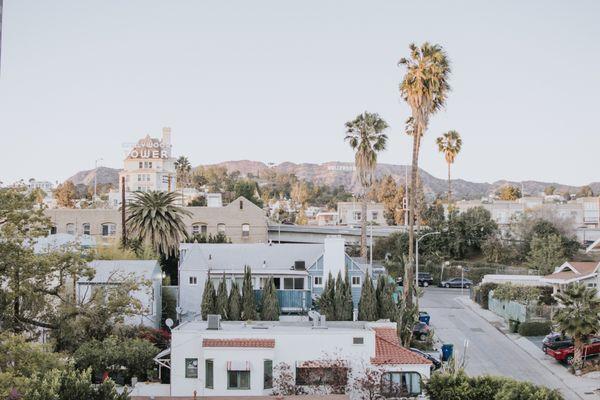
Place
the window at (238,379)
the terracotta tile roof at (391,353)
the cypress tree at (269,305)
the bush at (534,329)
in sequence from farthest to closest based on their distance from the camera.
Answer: the bush at (534,329)
the cypress tree at (269,305)
the terracotta tile roof at (391,353)
the window at (238,379)

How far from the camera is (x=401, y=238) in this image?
91.9 metres

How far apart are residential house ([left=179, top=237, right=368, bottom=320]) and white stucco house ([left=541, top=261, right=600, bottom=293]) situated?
624 inches

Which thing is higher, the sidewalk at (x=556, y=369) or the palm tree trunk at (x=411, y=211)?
the palm tree trunk at (x=411, y=211)

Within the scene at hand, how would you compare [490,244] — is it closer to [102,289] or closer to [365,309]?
[365,309]

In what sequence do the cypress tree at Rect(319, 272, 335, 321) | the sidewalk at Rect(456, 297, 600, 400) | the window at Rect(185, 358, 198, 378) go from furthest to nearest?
the cypress tree at Rect(319, 272, 335, 321)
the sidewalk at Rect(456, 297, 600, 400)
the window at Rect(185, 358, 198, 378)

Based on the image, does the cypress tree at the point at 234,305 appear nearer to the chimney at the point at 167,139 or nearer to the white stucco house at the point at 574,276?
the white stucco house at the point at 574,276

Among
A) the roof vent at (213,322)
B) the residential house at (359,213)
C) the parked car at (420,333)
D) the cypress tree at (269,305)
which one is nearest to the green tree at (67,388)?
the roof vent at (213,322)

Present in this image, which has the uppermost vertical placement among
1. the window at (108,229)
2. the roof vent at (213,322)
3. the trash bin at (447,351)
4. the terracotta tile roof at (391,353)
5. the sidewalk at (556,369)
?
the window at (108,229)

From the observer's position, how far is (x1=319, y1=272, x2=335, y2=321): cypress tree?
47719 millimetres

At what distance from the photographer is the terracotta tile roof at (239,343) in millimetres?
31609

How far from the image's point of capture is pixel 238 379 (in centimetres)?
3166

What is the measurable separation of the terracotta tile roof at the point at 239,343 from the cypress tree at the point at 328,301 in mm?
15782

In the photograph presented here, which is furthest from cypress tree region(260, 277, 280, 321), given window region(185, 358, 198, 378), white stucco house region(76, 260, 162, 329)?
window region(185, 358, 198, 378)

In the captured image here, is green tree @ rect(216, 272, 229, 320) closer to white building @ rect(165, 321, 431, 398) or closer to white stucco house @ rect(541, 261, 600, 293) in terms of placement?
white building @ rect(165, 321, 431, 398)
